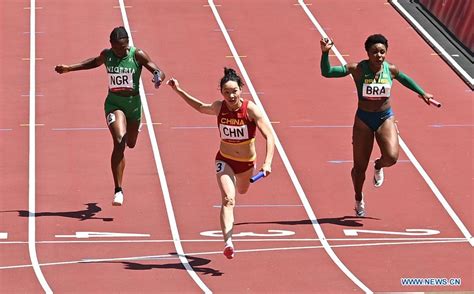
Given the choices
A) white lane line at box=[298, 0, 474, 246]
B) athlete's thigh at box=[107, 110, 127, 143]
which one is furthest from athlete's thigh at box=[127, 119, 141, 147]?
white lane line at box=[298, 0, 474, 246]

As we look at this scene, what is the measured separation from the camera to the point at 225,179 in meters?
16.9

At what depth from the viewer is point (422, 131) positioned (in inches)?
956

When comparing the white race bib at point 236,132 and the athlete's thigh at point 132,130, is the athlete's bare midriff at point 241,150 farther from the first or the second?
the athlete's thigh at point 132,130

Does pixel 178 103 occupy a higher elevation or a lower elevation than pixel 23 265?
lower

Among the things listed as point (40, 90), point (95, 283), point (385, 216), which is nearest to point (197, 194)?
point (385, 216)

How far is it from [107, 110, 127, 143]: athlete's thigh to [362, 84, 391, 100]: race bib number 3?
125 inches

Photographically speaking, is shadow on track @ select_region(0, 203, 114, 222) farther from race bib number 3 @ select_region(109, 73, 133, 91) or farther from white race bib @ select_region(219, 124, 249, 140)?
white race bib @ select_region(219, 124, 249, 140)

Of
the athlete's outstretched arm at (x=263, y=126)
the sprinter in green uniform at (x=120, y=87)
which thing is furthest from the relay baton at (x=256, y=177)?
the sprinter in green uniform at (x=120, y=87)

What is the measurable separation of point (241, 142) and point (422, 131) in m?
7.90

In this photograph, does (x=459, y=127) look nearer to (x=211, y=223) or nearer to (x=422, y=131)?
(x=422, y=131)

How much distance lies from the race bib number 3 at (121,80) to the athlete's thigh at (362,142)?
301cm

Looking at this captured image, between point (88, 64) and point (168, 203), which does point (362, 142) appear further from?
point (88, 64)

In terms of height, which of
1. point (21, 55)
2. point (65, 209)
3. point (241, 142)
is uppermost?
point (241, 142)

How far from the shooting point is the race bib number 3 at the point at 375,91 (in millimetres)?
18781
